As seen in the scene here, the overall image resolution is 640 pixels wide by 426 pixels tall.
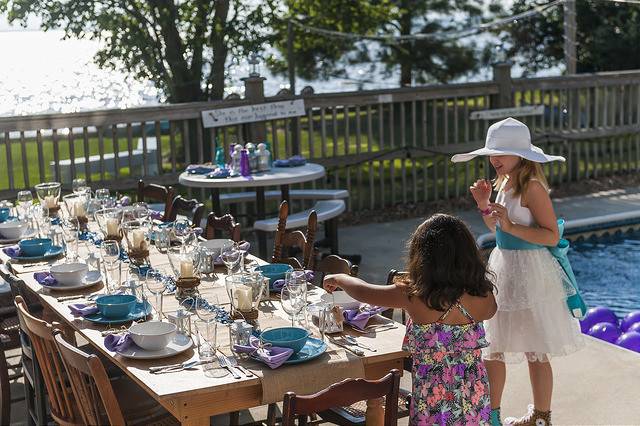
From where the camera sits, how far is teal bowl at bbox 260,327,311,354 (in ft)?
11.6

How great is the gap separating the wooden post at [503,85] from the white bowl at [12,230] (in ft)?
21.9

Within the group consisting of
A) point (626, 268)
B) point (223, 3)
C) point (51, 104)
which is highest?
point (223, 3)

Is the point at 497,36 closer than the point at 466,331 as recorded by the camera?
No

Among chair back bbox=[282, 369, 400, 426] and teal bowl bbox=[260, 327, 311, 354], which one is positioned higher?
teal bowl bbox=[260, 327, 311, 354]

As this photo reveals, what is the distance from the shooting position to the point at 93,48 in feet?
36.1

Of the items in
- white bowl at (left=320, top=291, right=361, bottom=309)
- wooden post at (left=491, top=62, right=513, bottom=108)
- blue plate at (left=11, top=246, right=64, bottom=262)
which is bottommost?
white bowl at (left=320, top=291, right=361, bottom=309)

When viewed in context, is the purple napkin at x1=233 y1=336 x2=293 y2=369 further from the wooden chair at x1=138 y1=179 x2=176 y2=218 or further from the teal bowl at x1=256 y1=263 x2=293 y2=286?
the wooden chair at x1=138 y1=179 x2=176 y2=218

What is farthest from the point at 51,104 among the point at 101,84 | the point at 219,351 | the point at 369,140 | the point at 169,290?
the point at 219,351

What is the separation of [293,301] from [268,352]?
43 centimetres

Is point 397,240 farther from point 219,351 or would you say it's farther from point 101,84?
point 219,351

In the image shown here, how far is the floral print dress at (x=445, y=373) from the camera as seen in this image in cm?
368

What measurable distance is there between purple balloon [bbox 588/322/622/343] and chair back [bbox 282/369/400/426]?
3685 millimetres

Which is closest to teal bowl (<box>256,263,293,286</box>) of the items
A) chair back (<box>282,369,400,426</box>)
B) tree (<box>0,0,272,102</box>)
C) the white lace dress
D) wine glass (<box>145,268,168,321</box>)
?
wine glass (<box>145,268,168,321</box>)

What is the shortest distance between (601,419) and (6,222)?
3823 mm
